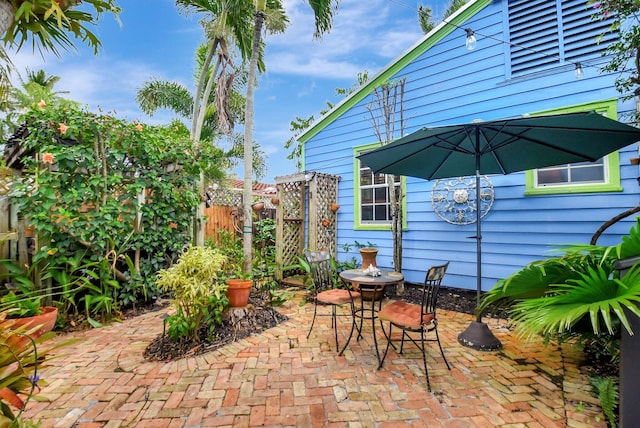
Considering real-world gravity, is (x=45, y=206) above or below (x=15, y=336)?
above

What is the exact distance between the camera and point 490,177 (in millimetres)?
4277

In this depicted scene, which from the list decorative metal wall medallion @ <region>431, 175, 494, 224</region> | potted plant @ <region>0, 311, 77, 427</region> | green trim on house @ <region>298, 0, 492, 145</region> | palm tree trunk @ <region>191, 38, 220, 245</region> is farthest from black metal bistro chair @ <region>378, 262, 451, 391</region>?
green trim on house @ <region>298, 0, 492, 145</region>

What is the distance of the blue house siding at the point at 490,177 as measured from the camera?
3.58 metres

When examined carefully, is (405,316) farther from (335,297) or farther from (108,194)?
(108,194)

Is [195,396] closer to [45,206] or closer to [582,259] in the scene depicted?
[45,206]

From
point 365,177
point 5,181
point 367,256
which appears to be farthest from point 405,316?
point 5,181

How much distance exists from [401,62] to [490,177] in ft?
8.63

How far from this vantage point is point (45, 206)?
9.99 feet

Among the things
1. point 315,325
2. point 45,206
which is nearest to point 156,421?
point 315,325

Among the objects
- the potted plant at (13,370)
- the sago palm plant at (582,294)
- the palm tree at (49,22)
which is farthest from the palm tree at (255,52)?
the sago palm plant at (582,294)

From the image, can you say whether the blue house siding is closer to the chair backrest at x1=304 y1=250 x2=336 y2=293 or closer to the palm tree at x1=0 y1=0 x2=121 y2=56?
the chair backrest at x1=304 y1=250 x2=336 y2=293

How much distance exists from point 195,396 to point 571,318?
2445mm

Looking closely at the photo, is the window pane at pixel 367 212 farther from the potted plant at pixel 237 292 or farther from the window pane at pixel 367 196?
the potted plant at pixel 237 292

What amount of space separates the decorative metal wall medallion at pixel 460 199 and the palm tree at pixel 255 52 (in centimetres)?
307
